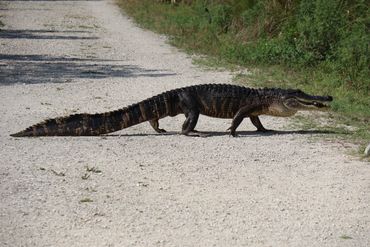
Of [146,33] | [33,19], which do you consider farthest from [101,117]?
[33,19]

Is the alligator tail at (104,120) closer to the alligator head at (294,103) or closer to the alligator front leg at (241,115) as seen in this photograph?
the alligator front leg at (241,115)

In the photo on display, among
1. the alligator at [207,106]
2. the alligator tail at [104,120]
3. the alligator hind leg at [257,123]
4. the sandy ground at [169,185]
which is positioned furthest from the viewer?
the alligator hind leg at [257,123]

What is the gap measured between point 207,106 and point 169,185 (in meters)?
2.59

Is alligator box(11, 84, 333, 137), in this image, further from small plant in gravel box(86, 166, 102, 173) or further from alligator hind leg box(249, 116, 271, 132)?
small plant in gravel box(86, 166, 102, 173)

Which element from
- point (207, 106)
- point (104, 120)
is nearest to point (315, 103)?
point (207, 106)

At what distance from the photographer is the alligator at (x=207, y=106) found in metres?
9.23

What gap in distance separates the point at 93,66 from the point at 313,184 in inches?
382

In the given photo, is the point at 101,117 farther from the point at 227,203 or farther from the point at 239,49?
the point at 239,49

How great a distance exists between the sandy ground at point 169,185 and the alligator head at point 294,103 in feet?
0.98

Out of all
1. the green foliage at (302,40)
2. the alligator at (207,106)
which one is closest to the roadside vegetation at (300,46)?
the green foliage at (302,40)

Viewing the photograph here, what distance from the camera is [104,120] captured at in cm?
918

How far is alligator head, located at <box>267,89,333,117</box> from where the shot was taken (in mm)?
9523

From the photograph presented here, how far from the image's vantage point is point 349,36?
14.8 meters

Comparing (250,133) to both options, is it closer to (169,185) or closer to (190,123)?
(190,123)
